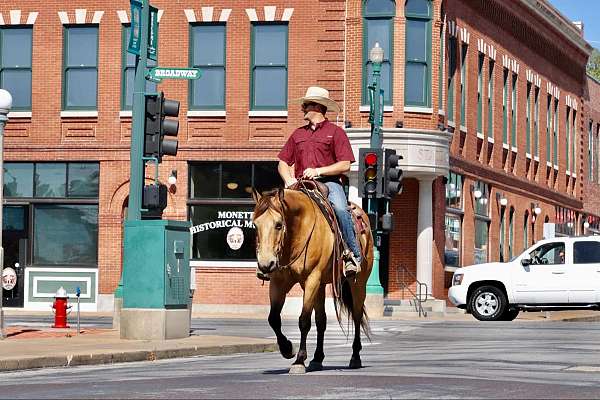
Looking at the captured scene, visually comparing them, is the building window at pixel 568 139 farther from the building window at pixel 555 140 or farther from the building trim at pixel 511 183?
the building window at pixel 555 140

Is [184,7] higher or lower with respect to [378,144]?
higher

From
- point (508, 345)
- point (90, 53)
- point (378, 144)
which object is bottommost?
point (508, 345)

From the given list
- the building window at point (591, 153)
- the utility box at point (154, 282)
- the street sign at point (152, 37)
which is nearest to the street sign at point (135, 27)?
the street sign at point (152, 37)

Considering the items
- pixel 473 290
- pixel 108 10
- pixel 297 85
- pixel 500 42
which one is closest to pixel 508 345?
pixel 473 290

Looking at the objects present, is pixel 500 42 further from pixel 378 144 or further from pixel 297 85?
pixel 378 144

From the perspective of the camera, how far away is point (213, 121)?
40.9 metres

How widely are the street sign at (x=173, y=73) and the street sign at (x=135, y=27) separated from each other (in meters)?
0.60

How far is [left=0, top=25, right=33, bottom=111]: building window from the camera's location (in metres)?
42.2

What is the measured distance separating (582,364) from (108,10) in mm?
28393

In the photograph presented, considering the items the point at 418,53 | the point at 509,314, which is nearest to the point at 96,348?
the point at 509,314

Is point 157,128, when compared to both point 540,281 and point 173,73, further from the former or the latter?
point 540,281

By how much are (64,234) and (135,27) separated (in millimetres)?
19388

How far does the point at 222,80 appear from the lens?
4103cm

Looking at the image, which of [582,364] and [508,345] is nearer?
[582,364]
